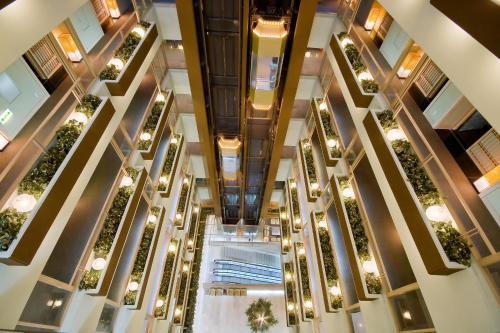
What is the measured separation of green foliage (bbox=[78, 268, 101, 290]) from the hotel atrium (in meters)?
0.06

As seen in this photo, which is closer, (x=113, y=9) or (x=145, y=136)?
(x=113, y=9)

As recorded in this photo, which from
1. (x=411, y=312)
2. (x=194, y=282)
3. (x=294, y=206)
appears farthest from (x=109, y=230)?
(x=194, y=282)

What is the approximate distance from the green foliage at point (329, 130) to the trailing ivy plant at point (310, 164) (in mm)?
2695

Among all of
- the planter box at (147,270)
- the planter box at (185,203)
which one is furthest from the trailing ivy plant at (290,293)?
the planter box at (147,270)

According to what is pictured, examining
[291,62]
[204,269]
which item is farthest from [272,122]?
[204,269]

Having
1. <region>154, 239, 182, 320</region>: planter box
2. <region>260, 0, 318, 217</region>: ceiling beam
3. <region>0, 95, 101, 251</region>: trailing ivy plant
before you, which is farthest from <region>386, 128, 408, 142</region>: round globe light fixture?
<region>154, 239, 182, 320</region>: planter box

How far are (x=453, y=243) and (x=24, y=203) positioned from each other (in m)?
7.75

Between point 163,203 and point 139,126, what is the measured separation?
4.44m

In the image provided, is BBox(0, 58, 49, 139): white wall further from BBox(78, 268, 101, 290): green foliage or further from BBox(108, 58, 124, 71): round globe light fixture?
BBox(78, 268, 101, 290): green foliage

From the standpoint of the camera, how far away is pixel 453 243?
4.33m

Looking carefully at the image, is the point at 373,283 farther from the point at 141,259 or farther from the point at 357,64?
the point at 141,259

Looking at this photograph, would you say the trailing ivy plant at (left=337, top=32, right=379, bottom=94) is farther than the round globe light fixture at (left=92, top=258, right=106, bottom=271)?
Yes

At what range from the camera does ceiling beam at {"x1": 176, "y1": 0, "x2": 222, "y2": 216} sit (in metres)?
8.07

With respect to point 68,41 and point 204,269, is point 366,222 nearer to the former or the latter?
point 68,41
